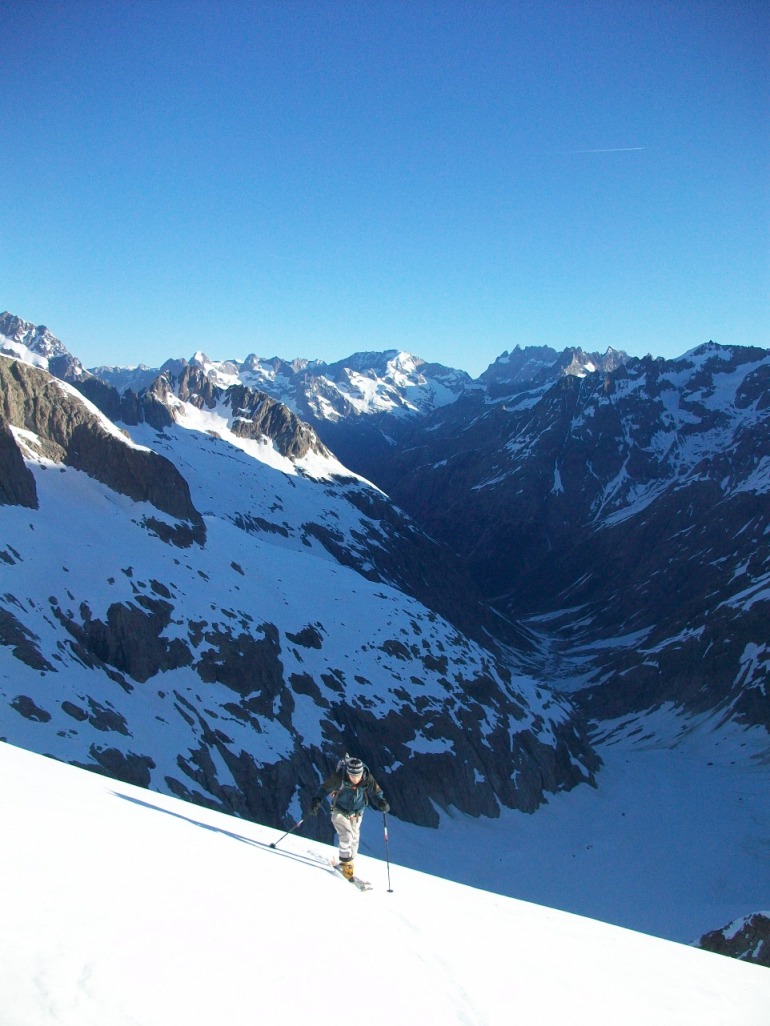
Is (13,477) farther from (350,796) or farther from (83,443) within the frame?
(350,796)

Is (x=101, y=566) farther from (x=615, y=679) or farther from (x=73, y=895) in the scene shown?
(x=615, y=679)

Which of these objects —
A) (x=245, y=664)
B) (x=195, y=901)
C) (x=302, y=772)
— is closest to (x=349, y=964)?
(x=195, y=901)

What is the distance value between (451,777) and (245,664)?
23.3m

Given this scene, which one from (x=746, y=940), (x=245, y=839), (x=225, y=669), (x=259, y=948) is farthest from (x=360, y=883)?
(x=225, y=669)

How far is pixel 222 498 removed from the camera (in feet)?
435

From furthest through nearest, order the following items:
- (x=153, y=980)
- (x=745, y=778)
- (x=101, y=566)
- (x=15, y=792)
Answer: (x=745, y=778)
(x=101, y=566)
(x=15, y=792)
(x=153, y=980)

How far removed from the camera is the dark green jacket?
1223cm

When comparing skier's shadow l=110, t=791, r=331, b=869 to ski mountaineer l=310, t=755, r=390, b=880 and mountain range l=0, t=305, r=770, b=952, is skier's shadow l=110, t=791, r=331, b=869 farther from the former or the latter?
mountain range l=0, t=305, r=770, b=952

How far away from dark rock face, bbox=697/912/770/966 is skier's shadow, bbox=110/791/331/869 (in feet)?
68.2

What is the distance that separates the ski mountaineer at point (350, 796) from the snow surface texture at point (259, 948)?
0.82 meters

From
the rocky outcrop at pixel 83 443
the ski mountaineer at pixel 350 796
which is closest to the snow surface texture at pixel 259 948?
the ski mountaineer at pixel 350 796

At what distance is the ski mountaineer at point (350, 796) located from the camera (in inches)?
472

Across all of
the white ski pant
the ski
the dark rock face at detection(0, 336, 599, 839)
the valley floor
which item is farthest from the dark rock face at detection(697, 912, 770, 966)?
the dark rock face at detection(0, 336, 599, 839)

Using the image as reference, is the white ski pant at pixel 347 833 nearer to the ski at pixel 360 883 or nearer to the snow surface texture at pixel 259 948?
the ski at pixel 360 883
